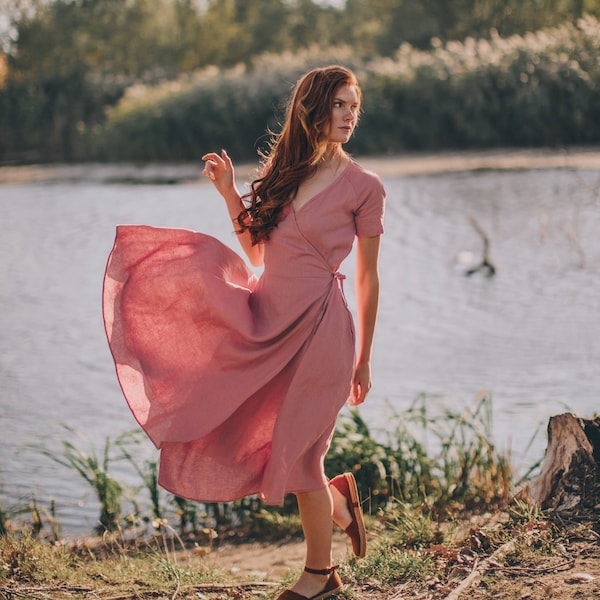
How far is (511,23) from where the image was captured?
27.2m

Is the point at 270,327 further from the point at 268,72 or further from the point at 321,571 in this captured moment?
the point at 268,72

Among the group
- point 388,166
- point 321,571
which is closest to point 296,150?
point 321,571

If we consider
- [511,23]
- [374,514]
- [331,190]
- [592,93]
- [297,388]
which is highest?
[511,23]

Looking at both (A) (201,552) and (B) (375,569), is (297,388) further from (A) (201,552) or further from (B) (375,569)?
(A) (201,552)

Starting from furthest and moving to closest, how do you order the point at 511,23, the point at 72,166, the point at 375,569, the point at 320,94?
1. the point at 511,23
2. the point at 72,166
3. the point at 375,569
4. the point at 320,94

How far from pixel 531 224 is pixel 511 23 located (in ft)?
56.7

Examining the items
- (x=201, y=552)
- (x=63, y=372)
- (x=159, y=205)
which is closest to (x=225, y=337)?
(x=201, y=552)

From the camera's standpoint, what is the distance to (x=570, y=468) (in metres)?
3.58

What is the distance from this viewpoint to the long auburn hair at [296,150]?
9.79 feet

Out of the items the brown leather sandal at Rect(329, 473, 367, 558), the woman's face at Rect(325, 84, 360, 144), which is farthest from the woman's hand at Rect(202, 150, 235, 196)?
the brown leather sandal at Rect(329, 473, 367, 558)

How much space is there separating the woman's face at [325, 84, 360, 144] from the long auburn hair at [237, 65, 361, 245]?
0.01m

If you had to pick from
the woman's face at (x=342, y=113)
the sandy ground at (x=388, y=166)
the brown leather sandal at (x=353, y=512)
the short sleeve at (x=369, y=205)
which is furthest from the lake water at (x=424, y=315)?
the woman's face at (x=342, y=113)

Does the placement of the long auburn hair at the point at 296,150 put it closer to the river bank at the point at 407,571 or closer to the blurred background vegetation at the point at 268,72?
the river bank at the point at 407,571

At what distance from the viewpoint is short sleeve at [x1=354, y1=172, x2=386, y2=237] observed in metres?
3.02
